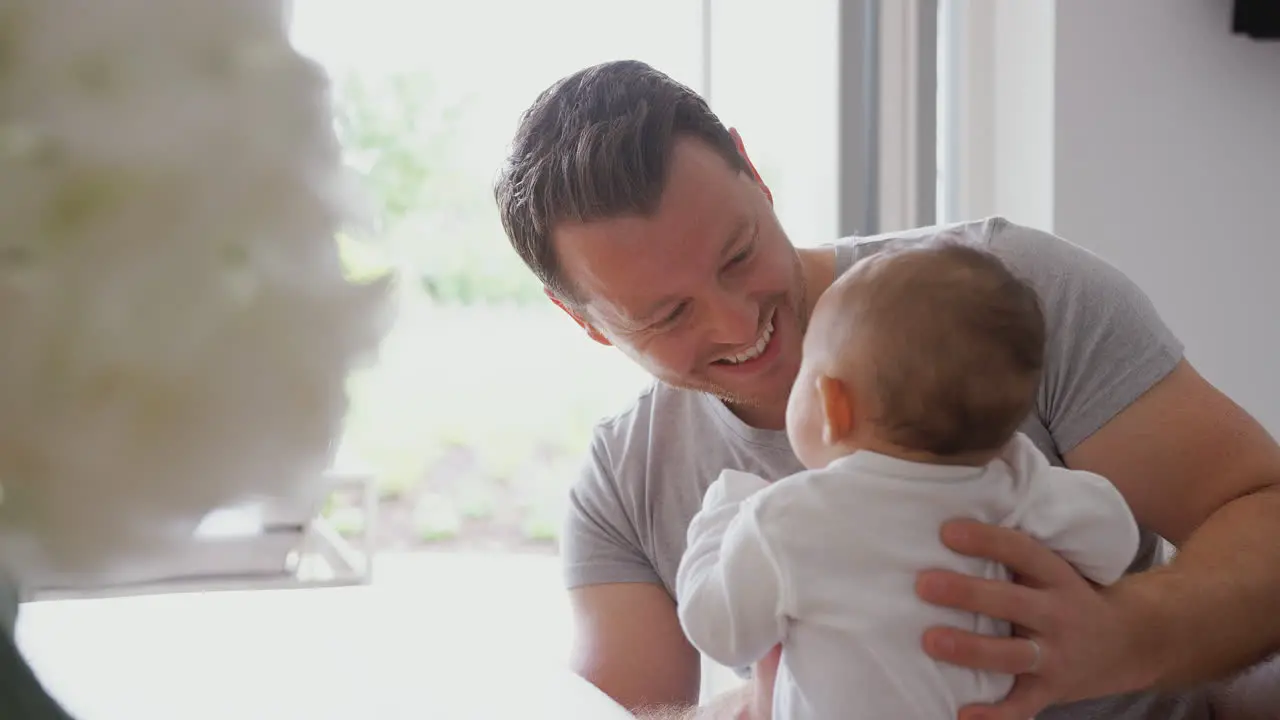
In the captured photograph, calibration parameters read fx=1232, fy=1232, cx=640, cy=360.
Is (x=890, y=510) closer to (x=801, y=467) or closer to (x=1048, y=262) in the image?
(x=801, y=467)

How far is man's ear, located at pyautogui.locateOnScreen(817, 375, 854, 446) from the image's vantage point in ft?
3.41

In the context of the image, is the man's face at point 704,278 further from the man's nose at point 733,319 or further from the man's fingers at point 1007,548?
the man's fingers at point 1007,548

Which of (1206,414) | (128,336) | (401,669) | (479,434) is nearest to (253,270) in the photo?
(128,336)

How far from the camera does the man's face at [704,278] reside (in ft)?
4.72

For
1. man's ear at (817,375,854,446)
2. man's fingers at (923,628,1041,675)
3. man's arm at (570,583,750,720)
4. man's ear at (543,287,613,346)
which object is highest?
man's ear at (817,375,854,446)

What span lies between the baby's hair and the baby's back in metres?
0.04

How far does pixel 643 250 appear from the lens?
1.44 meters

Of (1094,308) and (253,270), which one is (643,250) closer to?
(1094,308)

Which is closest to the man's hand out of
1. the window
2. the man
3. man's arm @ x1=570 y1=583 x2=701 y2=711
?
the man

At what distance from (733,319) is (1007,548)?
1.68 feet

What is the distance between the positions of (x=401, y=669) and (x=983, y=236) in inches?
38.5

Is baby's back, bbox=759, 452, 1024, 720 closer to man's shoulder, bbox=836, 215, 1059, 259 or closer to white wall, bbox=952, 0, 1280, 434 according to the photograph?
man's shoulder, bbox=836, 215, 1059, 259

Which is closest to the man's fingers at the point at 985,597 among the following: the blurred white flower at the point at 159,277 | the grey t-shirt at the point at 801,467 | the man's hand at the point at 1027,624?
the man's hand at the point at 1027,624

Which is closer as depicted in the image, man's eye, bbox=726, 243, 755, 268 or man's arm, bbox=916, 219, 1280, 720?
man's arm, bbox=916, 219, 1280, 720
